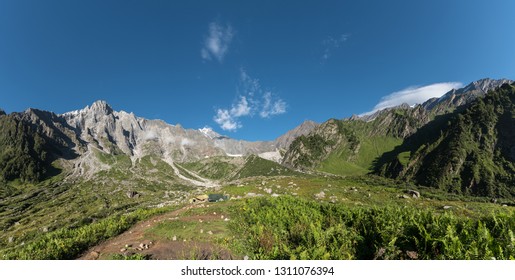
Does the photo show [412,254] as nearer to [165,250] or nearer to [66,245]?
[165,250]

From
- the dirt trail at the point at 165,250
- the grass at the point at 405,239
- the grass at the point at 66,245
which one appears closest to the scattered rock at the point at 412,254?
the grass at the point at 405,239

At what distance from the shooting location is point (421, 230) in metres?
8.05

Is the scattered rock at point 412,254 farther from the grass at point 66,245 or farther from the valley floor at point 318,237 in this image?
the grass at point 66,245

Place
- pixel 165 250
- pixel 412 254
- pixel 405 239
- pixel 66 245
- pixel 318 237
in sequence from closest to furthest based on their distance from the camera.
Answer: pixel 412 254 → pixel 405 239 → pixel 318 237 → pixel 165 250 → pixel 66 245

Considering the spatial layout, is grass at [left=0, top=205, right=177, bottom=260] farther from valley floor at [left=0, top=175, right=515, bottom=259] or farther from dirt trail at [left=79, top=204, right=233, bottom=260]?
dirt trail at [left=79, top=204, right=233, bottom=260]

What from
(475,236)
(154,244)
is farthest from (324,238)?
(154,244)

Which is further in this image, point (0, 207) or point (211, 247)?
point (0, 207)

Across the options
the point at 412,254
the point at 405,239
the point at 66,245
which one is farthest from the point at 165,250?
the point at 412,254

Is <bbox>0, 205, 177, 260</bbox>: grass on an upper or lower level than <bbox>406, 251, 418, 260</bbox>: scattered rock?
lower

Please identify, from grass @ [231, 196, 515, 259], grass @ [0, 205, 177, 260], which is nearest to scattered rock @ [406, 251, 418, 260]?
grass @ [231, 196, 515, 259]

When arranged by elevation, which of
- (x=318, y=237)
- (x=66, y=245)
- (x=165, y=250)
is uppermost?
(x=318, y=237)

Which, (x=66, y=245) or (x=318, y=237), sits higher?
(x=318, y=237)
